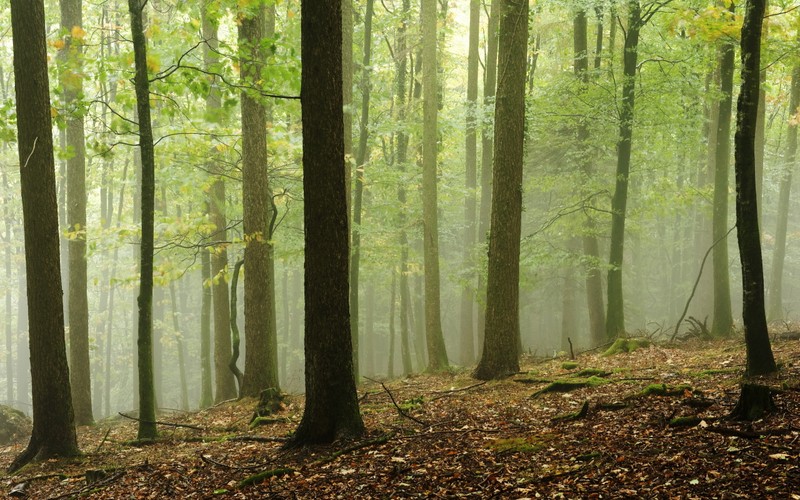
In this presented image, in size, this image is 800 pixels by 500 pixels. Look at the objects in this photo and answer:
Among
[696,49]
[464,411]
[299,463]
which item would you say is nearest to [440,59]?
[696,49]

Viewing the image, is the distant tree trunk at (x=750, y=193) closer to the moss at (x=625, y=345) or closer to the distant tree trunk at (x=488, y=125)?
the moss at (x=625, y=345)

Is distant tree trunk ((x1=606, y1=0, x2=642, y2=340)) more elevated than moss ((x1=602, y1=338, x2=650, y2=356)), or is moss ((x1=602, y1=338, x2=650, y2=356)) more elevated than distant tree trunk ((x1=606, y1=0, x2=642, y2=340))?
distant tree trunk ((x1=606, y1=0, x2=642, y2=340))

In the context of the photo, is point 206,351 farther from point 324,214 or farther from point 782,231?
point 782,231

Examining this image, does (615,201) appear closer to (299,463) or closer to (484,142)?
(484,142)

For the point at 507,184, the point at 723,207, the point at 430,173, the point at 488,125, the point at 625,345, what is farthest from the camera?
the point at 488,125

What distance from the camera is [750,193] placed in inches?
268

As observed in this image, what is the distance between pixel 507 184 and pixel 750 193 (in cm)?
405

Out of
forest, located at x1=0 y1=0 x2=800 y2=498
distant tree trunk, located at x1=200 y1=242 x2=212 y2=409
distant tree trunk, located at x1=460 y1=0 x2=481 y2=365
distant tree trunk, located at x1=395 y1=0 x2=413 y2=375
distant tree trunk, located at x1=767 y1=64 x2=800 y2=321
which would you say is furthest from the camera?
distant tree trunk, located at x1=767 y1=64 x2=800 y2=321

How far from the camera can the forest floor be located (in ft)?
15.0

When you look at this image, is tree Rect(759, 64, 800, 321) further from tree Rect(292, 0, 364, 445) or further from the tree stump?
tree Rect(292, 0, 364, 445)

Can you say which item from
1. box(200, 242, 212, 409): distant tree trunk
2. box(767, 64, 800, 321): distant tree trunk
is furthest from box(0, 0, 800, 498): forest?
box(767, 64, 800, 321): distant tree trunk

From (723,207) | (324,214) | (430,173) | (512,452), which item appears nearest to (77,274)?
(430,173)

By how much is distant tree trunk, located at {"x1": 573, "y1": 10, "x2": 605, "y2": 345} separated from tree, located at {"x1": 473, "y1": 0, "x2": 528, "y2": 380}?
5.97 meters

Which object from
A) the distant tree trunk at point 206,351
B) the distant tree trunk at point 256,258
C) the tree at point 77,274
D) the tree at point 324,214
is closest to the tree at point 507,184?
the distant tree trunk at point 256,258
